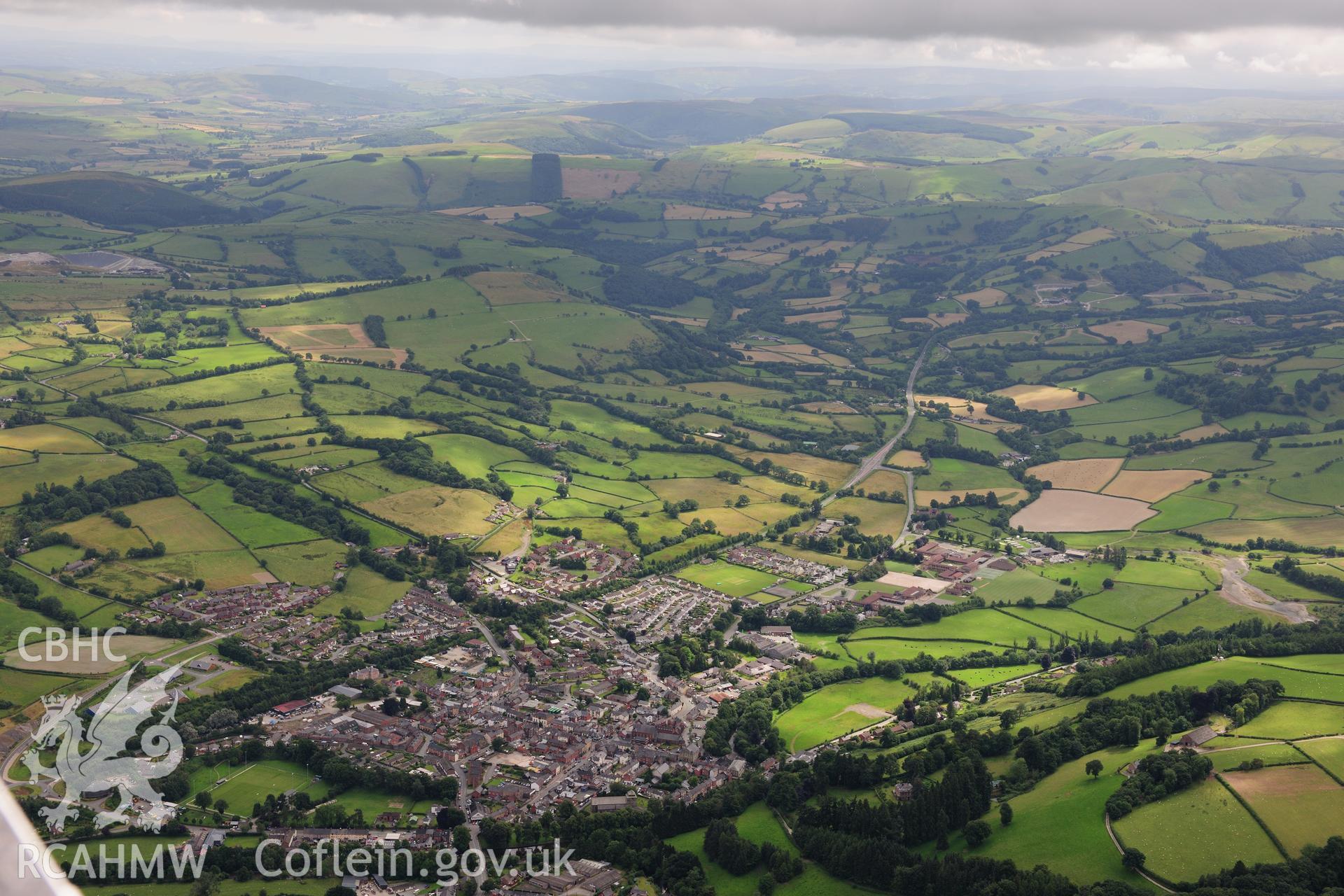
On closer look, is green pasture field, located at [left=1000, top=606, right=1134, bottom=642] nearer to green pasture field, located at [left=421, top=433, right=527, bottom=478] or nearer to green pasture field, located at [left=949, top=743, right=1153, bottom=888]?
green pasture field, located at [left=949, top=743, right=1153, bottom=888]

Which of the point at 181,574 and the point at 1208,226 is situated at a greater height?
the point at 1208,226

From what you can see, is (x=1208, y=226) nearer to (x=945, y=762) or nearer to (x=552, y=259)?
(x=552, y=259)

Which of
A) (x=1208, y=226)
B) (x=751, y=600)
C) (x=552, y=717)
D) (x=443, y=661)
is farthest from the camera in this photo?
(x=1208, y=226)

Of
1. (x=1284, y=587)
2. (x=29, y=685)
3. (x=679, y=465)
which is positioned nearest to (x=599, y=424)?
(x=679, y=465)

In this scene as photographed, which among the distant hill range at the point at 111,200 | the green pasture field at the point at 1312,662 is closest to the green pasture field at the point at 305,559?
the green pasture field at the point at 1312,662

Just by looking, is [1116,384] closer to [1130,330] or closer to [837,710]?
[1130,330]

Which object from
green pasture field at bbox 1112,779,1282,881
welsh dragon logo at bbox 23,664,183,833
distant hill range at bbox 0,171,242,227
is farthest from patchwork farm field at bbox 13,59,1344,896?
distant hill range at bbox 0,171,242,227

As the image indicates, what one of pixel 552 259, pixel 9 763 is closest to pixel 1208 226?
pixel 552 259
